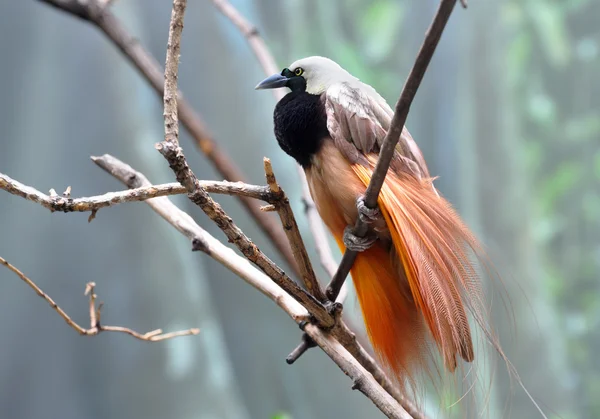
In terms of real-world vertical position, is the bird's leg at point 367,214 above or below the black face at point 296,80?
below

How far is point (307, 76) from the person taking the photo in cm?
122

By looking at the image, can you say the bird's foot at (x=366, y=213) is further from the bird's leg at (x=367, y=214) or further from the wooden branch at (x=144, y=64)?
→ the wooden branch at (x=144, y=64)

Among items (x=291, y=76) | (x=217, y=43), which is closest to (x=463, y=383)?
(x=291, y=76)

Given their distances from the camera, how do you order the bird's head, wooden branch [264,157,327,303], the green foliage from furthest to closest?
the green foliage < the bird's head < wooden branch [264,157,327,303]

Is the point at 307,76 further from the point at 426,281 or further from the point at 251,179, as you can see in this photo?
the point at 251,179

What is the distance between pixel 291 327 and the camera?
8.00ft

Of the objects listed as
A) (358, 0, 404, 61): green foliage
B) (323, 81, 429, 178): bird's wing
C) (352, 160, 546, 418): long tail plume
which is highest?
(358, 0, 404, 61): green foliage

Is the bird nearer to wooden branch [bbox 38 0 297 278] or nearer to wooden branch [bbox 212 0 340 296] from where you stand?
wooden branch [bbox 212 0 340 296]

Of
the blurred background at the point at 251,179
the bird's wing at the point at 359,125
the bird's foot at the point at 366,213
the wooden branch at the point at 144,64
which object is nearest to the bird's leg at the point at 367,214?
the bird's foot at the point at 366,213

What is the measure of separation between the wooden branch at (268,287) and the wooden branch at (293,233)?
2.0 inches

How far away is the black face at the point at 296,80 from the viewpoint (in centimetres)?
121

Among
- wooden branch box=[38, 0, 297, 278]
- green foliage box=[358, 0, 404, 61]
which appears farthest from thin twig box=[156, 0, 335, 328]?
green foliage box=[358, 0, 404, 61]

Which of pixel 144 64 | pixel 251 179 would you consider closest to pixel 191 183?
pixel 144 64

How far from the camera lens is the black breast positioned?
113 centimetres
